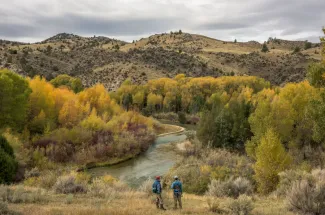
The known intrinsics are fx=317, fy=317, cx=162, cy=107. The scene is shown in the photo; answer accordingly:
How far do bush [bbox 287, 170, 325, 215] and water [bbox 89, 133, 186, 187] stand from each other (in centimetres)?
2066

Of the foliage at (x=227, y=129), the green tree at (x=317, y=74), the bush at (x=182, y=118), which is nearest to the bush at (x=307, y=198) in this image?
the green tree at (x=317, y=74)

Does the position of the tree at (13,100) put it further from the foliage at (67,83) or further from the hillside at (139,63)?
the hillside at (139,63)

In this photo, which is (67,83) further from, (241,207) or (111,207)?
(241,207)

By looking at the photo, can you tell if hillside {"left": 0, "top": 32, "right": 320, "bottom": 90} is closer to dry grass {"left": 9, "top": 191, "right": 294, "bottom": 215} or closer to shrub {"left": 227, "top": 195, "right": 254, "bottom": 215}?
dry grass {"left": 9, "top": 191, "right": 294, "bottom": 215}

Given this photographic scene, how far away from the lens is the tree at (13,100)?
122ft

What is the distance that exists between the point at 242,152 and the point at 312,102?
2665 centimetres

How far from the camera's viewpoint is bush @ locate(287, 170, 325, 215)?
1312 cm

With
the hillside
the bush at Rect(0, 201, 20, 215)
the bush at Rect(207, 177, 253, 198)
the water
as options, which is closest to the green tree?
the bush at Rect(207, 177, 253, 198)

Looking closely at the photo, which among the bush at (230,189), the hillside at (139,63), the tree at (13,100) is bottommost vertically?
the bush at (230,189)

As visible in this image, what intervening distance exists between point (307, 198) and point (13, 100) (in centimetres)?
3476

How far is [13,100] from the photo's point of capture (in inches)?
1499

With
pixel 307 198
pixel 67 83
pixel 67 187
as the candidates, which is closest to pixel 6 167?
pixel 67 187

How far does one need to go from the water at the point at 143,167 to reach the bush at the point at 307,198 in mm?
20657

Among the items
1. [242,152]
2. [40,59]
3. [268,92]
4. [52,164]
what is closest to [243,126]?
[242,152]
